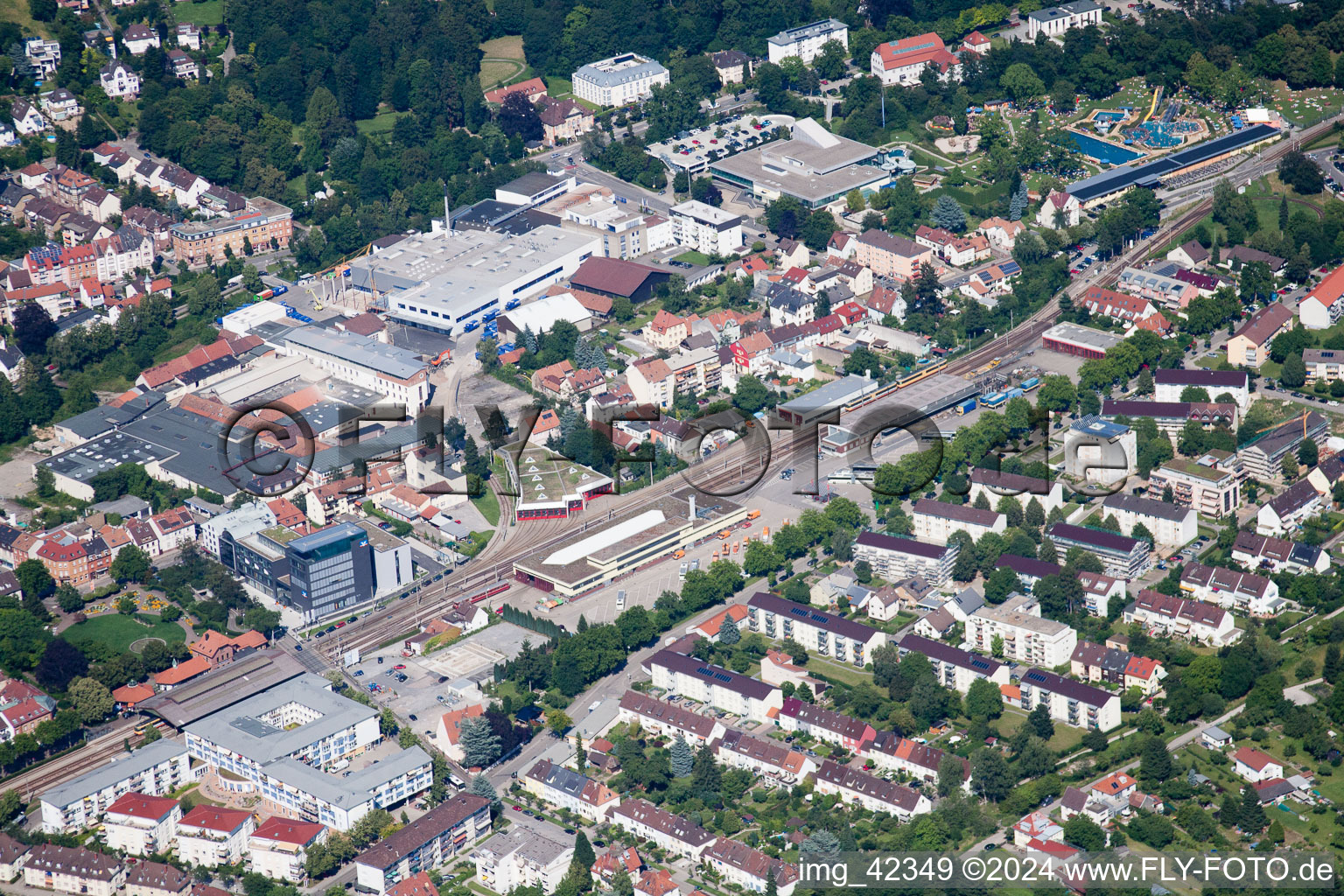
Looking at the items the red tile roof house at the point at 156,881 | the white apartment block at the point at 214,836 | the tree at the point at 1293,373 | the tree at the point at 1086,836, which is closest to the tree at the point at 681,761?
the tree at the point at 1086,836

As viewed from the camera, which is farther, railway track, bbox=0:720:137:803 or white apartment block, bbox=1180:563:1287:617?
white apartment block, bbox=1180:563:1287:617

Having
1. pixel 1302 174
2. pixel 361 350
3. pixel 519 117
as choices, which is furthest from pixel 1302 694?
pixel 519 117

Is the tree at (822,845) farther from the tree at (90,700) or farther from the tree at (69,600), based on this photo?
the tree at (69,600)

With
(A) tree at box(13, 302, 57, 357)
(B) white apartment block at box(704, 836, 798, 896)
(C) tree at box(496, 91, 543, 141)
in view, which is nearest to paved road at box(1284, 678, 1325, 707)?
(B) white apartment block at box(704, 836, 798, 896)

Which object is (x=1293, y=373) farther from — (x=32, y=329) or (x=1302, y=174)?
(x=32, y=329)

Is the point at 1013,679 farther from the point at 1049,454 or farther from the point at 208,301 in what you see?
the point at 208,301

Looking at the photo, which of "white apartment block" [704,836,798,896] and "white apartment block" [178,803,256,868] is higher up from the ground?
"white apartment block" [704,836,798,896]

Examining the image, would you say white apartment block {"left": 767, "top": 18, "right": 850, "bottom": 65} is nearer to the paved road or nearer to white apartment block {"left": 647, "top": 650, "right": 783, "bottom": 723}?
white apartment block {"left": 647, "top": 650, "right": 783, "bottom": 723}
